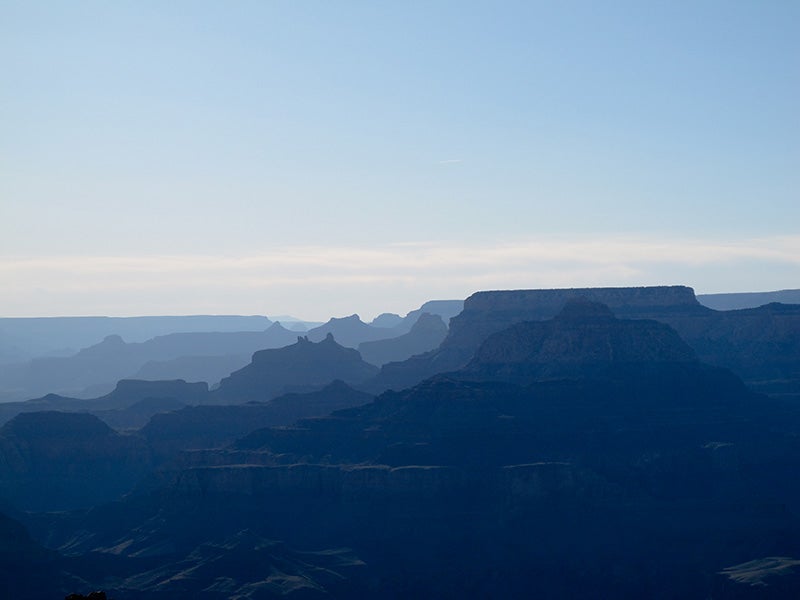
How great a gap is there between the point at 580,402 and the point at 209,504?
140 ft

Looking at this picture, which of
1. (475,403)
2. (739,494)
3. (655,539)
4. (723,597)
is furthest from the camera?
(475,403)

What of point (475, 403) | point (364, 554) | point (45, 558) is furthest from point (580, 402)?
point (45, 558)

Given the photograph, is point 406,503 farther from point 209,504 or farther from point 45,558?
point 45,558

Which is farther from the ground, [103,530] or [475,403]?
[475,403]

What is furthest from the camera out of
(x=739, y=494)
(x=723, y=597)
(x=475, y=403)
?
(x=475, y=403)

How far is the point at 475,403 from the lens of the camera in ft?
591

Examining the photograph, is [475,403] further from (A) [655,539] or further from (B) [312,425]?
(A) [655,539]

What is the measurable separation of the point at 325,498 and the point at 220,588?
29.0 meters

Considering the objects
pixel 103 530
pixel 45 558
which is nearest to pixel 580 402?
pixel 103 530

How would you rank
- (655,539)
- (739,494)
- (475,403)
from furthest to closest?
(475,403) < (739,494) < (655,539)

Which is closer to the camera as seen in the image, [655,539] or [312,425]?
[655,539]

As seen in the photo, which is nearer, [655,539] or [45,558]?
[45,558]

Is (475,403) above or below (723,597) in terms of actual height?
above

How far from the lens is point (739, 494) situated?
166m
